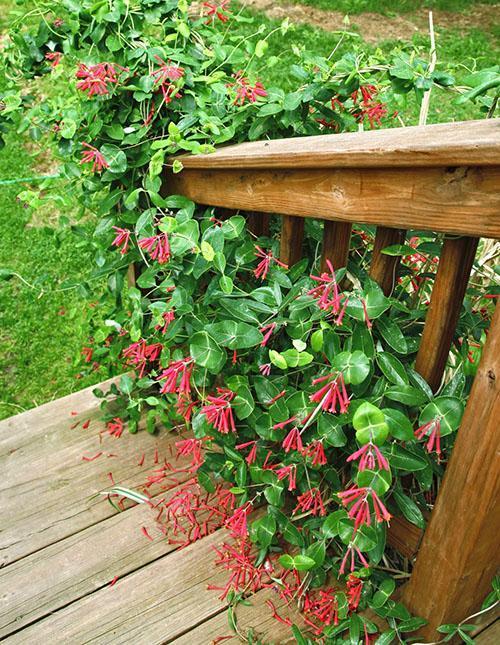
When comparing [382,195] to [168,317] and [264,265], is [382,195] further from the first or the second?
[168,317]

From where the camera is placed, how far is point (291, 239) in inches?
56.4

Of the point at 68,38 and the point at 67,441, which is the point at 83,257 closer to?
the point at 67,441

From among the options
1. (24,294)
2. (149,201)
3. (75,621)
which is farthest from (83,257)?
(75,621)

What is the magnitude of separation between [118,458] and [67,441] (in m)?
0.19

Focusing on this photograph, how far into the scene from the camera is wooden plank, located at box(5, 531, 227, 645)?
4.69ft

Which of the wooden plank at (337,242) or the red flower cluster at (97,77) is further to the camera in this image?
the red flower cluster at (97,77)

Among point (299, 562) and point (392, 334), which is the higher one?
point (392, 334)

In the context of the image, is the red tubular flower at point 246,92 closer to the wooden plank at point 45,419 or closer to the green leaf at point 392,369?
the green leaf at point 392,369

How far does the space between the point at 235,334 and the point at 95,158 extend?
0.66m

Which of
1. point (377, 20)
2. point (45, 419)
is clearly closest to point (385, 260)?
point (45, 419)

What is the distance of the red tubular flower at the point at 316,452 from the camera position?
120cm

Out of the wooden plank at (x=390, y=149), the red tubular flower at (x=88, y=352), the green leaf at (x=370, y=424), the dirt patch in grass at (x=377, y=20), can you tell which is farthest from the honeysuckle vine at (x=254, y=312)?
the dirt patch in grass at (x=377, y=20)

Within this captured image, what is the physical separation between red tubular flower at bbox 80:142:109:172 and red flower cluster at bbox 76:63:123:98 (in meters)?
0.13

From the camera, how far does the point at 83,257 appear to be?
361 centimetres
